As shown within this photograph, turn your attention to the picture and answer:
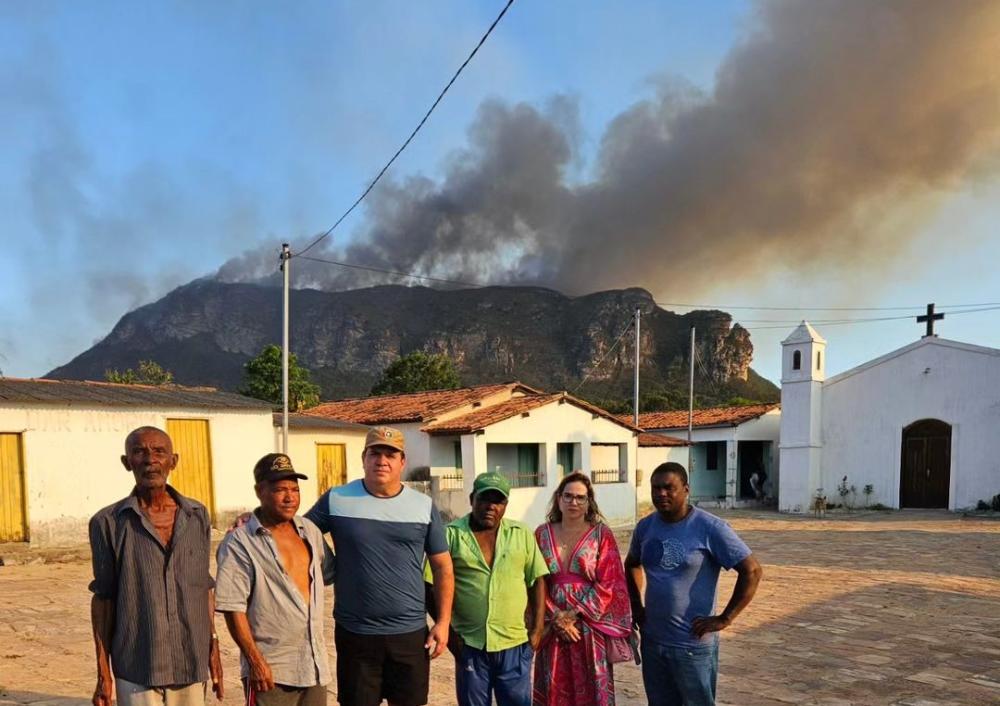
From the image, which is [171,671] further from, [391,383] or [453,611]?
[391,383]

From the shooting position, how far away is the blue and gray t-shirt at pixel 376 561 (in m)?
3.32

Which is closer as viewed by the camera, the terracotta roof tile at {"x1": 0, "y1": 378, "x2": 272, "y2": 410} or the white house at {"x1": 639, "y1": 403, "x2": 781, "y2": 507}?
the terracotta roof tile at {"x1": 0, "y1": 378, "x2": 272, "y2": 410}

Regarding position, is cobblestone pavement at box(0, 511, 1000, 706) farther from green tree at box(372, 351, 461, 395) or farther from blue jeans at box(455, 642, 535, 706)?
green tree at box(372, 351, 461, 395)

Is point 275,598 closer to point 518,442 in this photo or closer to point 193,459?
point 193,459

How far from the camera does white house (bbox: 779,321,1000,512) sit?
73.7 ft

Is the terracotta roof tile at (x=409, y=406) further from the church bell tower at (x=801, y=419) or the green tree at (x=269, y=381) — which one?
the church bell tower at (x=801, y=419)

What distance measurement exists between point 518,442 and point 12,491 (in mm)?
9371

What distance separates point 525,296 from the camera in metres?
85.9

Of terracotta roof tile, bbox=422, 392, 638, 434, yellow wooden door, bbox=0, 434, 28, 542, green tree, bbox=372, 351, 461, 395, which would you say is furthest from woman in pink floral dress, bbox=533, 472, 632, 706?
green tree, bbox=372, 351, 461, 395

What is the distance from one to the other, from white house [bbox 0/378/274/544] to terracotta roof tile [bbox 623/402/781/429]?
55.0ft

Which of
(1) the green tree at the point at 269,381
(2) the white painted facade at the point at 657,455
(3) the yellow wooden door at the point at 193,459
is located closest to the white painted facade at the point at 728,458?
(2) the white painted facade at the point at 657,455

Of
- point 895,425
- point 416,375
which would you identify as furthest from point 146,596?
point 416,375

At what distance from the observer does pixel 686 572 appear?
353 centimetres

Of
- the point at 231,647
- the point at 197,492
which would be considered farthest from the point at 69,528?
the point at 231,647
